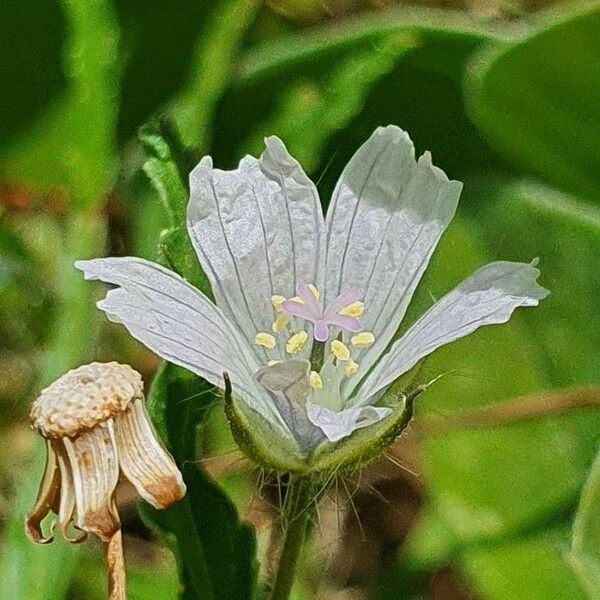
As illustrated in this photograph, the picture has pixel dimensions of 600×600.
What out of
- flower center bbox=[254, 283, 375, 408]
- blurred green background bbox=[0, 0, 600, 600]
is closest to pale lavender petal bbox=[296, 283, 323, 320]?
flower center bbox=[254, 283, 375, 408]

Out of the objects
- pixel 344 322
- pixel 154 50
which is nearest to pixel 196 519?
pixel 344 322

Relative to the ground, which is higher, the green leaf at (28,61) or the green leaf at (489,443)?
the green leaf at (28,61)

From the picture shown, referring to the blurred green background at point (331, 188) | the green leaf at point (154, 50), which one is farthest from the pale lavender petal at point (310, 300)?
the green leaf at point (154, 50)

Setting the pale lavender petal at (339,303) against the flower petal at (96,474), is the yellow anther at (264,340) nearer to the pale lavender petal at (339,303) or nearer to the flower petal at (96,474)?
the pale lavender petal at (339,303)

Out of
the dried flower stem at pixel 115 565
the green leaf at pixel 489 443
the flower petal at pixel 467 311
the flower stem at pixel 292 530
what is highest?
the flower petal at pixel 467 311

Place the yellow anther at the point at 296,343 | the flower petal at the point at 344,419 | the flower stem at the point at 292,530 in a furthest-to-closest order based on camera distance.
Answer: the yellow anther at the point at 296,343
the flower stem at the point at 292,530
the flower petal at the point at 344,419

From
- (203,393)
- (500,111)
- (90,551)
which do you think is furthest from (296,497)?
(500,111)

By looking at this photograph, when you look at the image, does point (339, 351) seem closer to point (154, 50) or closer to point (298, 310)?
point (298, 310)

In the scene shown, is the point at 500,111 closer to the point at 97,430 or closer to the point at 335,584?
the point at 335,584
